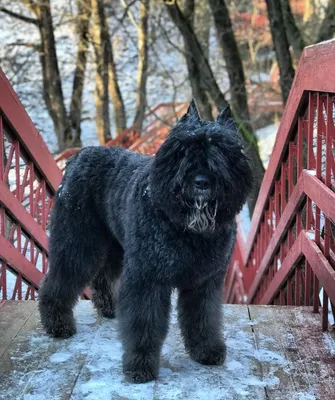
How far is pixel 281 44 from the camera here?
25.4 ft

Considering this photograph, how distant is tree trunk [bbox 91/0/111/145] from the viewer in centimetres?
1399

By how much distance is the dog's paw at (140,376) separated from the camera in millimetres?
2695

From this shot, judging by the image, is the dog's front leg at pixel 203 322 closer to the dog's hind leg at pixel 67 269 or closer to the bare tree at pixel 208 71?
the dog's hind leg at pixel 67 269

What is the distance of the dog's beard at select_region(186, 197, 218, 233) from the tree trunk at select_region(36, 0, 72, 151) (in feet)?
41.2

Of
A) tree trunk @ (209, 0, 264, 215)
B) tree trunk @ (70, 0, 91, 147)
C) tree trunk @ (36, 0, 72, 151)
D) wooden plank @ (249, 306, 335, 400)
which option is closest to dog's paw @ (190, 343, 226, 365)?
wooden plank @ (249, 306, 335, 400)

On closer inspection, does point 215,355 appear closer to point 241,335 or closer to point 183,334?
point 183,334

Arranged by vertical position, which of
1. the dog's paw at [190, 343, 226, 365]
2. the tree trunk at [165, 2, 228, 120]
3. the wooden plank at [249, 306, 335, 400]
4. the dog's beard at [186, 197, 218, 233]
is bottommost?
the wooden plank at [249, 306, 335, 400]

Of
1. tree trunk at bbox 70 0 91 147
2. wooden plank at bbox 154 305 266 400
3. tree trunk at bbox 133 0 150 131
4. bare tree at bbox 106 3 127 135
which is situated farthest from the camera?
bare tree at bbox 106 3 127 135

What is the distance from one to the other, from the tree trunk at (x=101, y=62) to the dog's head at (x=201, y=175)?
11.8 meters

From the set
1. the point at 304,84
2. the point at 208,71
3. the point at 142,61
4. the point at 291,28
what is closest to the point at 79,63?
the point at 142,61

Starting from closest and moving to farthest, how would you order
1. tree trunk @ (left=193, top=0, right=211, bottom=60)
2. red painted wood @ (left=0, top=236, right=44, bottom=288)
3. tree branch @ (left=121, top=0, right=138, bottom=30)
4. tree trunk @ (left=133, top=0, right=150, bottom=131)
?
red painted wood @ (left=0, top=236, right=44, bottom=288) < tree branch @ (left=121, top=0, right=138, bottom=30) < tree trunk @ (left=193, top=0, right=211, bottom=60) < tree trunk @ (left=133, top=0, right=150, bottom=131)

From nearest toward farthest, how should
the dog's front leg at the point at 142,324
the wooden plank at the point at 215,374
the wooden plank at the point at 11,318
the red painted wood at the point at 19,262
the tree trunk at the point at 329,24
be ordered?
the wooden plank at the point at 215,374
the dog's front leg at the point at 142,324
the wooden plank at the point at 11,318
the red painted wood at the point at 19,262
the tree trunk at the point at 329,24

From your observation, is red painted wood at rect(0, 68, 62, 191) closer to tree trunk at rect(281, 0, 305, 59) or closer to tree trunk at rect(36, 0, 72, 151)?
tree trunk at rect(281, 0, 305, 59)

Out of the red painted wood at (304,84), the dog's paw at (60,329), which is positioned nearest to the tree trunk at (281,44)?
the red painted wood at (304,84)
